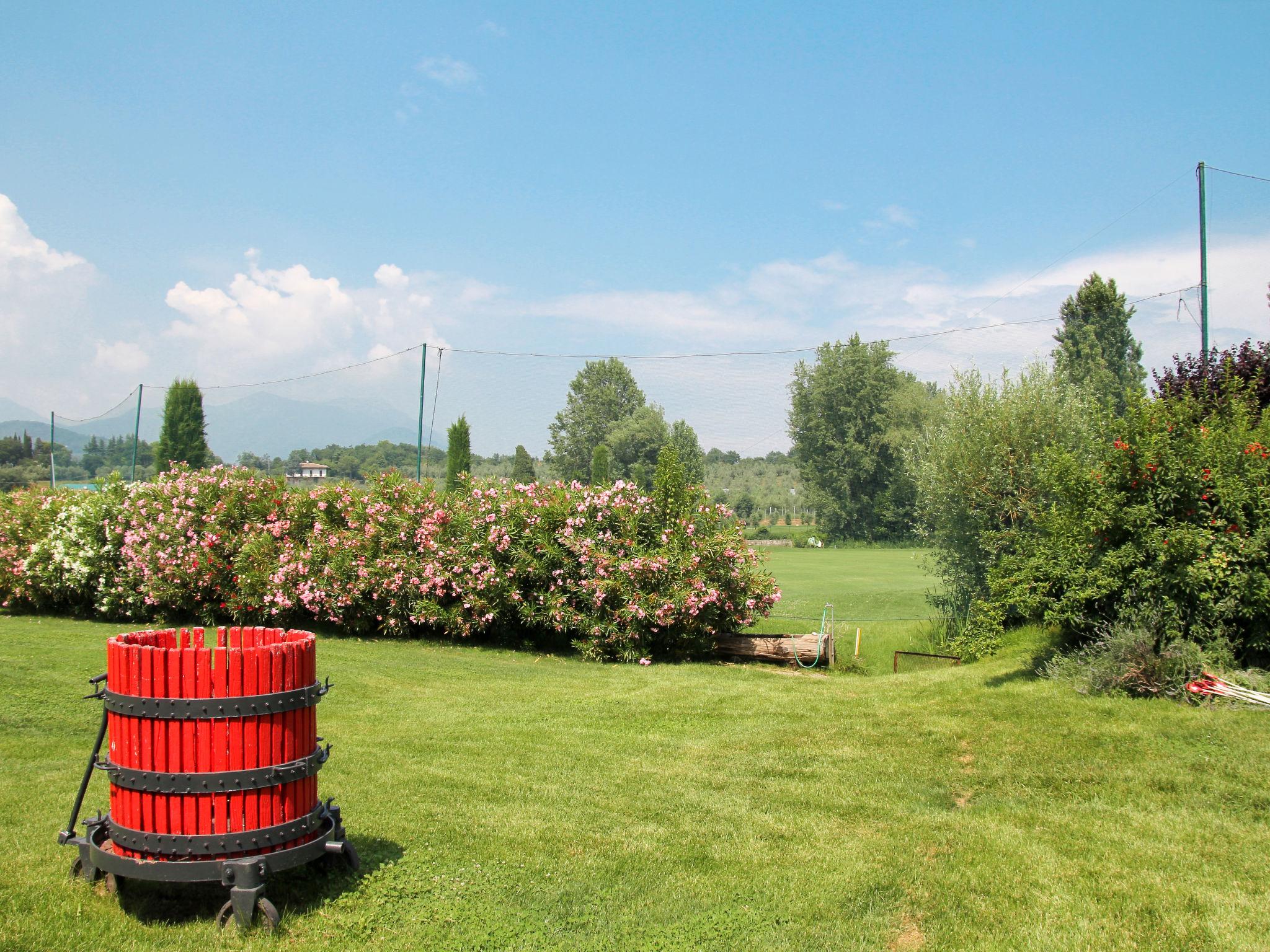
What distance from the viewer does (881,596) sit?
2681 cm

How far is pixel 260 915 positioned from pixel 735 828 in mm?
2727

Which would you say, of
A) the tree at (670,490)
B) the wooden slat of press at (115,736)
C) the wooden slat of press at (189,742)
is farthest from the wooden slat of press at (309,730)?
the tree at (670,490)

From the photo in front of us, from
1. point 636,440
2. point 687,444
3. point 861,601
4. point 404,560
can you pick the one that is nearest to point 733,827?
point 404,560

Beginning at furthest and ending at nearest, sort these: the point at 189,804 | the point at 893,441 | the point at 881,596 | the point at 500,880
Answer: the point at 893,441 < the point at 881,596 < the point at 500,880 < the point at 189,804

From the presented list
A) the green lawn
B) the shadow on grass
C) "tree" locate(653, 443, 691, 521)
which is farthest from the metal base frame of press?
the green lawn

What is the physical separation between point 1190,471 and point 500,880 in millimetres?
7293

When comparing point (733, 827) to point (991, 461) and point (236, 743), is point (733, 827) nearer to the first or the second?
point (236, 743)

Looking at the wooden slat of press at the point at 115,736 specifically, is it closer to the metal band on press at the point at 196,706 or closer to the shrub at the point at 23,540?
the metal band on press at the point at 196,706

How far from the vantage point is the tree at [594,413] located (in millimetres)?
55062

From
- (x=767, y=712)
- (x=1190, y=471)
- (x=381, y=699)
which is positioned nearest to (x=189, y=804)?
(x=381, y=699)

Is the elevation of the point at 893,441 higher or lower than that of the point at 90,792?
higher

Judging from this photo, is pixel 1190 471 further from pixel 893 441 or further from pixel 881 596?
pixel 893 441

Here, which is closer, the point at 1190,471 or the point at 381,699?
the point at 1190,471

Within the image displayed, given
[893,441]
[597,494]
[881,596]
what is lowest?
[881,596]
